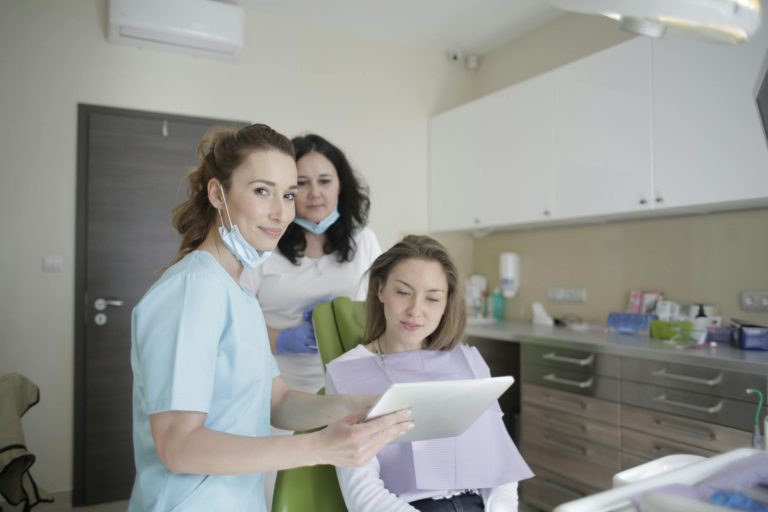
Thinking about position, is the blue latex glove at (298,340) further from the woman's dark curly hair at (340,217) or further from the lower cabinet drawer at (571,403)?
the lower cabinet drawer at (571,403)

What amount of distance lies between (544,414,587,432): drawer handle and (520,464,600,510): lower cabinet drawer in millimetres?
236

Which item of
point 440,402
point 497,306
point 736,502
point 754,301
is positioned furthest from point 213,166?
point 497,306

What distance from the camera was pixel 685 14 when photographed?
0.79m

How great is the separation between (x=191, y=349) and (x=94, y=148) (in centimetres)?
272

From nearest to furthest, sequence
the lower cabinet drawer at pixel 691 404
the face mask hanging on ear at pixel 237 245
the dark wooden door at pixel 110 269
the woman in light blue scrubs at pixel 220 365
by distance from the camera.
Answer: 1. the woman in light blue scrubs at pixel 220 365
2. the face mask hanging on ear at pixel 237 245
3. the lower cabinet drawer at pixel 691 404
4. the dark wooden door at pixel 110 269

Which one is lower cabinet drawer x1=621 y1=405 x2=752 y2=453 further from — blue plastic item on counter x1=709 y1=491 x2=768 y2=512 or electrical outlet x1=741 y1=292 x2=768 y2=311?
blue plastic item on counter x1=709 y1=491 x2=768 y2=512

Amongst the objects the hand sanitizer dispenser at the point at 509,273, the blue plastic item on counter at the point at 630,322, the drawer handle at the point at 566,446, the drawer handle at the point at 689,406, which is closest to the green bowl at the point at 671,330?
the blue plastic item on counter at the point at 630,322

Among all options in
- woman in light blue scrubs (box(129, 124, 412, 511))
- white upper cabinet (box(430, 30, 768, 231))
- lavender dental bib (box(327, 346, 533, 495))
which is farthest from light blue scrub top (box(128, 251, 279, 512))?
white upper cabinet (box(430, 30, 768, 231))

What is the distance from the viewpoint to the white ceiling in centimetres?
350

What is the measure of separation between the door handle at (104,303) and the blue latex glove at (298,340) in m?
1.79

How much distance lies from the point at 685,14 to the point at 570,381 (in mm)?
2190

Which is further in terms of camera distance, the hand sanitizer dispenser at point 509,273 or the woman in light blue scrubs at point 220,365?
the hand sanitizer dispenser at point 509,273

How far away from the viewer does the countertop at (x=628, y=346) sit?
7.09 ft

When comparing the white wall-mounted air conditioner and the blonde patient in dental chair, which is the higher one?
the white wall-mounted air conditioner
